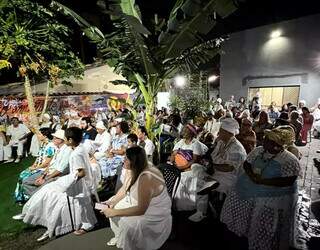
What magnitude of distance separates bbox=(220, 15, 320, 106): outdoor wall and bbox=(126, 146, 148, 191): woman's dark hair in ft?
51.7

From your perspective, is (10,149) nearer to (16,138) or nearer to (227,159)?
(16,138)

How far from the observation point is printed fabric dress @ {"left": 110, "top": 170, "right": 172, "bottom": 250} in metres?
3.36

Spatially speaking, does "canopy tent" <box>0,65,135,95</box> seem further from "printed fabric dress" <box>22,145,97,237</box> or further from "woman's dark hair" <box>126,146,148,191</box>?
"woman's dark hair" <box>126,146,148,191</box>

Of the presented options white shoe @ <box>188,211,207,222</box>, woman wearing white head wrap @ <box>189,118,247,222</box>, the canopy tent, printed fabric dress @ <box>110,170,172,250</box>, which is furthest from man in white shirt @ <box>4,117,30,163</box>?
printed fabric dress @ <box>110,170,172,250</box>

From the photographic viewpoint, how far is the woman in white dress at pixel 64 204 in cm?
468

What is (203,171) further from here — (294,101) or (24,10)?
(294,101)

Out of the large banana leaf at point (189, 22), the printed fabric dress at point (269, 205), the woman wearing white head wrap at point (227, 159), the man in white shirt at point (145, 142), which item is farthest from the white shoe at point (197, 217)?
the large banana leaf at point (189, 22)

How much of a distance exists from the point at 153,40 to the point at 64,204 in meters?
3.56

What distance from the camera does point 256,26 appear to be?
18.5 metres

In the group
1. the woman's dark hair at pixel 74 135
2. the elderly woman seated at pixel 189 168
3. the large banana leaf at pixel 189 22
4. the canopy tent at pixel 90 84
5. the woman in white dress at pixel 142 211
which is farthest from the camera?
the canopy tent at pixel 90 84

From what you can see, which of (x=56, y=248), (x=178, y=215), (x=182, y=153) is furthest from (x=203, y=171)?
(x=56, y=248)

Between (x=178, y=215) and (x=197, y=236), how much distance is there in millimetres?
765

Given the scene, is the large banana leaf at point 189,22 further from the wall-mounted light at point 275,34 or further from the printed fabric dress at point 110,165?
the wall-mounted light at point 275,34

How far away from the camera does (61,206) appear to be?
186 inches
